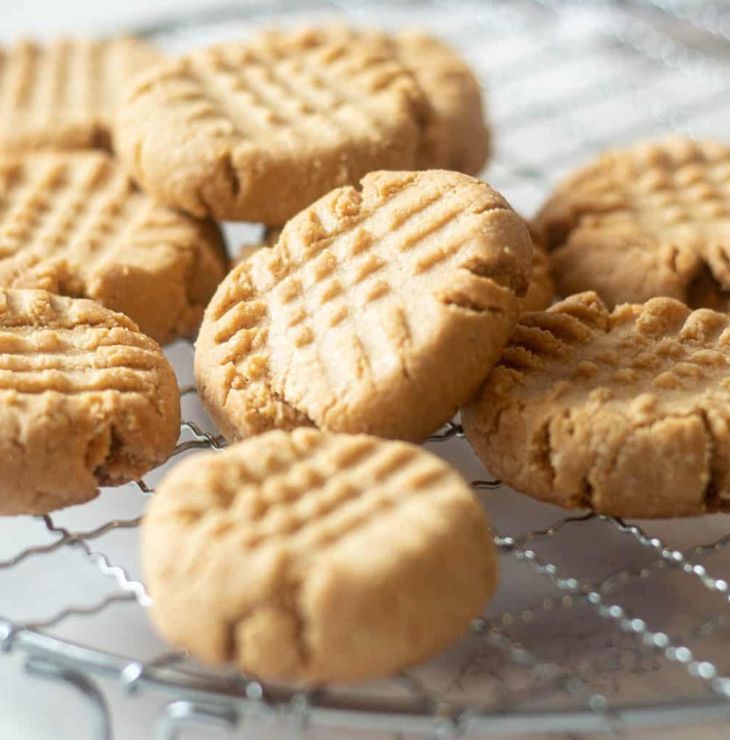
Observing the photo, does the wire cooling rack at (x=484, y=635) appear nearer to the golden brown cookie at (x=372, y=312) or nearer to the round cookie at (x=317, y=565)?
the round cookie at (x=317, y=565)

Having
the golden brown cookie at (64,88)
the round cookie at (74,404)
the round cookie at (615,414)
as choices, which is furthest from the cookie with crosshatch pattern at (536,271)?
the golden brown cookie at (64,88)

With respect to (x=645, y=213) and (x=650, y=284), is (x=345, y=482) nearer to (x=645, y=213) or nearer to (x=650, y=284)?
(x=650, y=284)

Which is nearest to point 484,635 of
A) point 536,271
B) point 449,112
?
point 536,271

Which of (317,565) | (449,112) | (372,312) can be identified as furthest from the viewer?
(449,112)

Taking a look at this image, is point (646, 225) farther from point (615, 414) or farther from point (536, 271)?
point (615, 414)

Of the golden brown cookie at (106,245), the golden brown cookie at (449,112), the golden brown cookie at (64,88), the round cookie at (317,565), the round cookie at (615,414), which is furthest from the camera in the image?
the golden brown cookie at (64,88)

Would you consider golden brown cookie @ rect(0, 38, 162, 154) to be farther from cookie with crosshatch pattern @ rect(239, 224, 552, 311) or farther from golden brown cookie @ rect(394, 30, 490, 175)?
golden brown cookie @ rect(394, 30, 490, 175)
